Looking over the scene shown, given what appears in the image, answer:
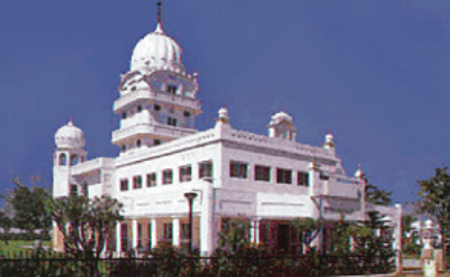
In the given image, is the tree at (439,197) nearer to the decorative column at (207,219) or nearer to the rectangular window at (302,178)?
the rectangular window at (302,178)

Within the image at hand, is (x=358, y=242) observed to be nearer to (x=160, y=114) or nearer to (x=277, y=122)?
(x=277, y=122)

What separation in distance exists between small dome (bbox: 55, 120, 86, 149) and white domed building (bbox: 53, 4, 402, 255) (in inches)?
4.0

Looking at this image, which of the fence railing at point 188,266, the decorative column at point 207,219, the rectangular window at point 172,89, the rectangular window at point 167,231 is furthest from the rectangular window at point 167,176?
the fence railing at point 188,266

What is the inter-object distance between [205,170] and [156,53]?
66.1 ft

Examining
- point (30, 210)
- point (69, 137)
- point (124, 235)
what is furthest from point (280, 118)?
point (30, 210)

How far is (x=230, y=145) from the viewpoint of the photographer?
33.4 meters

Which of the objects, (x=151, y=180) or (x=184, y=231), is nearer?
(x=184, y=231)

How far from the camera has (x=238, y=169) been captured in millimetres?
33938

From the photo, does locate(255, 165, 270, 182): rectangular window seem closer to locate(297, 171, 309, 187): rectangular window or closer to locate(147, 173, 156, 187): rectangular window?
locate(297, 171, 309, 187): rectangular window

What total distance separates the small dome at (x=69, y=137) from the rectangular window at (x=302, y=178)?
79.6 ft

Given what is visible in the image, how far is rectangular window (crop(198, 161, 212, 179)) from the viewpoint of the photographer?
3394 cm

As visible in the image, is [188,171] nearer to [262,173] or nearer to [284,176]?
[262,173]

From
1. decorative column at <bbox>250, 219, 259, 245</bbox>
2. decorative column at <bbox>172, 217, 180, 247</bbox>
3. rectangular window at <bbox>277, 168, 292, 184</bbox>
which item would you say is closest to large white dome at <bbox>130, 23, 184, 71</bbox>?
rectangular window at <bbox>277, 168, 292, 184</bbox>

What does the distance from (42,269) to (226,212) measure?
12313 mm
